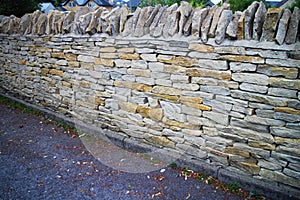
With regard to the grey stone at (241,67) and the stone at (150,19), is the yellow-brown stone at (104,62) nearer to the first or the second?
the stone at (150,19)

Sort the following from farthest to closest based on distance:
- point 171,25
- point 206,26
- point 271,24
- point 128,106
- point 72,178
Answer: point 128,106, point 72,178, point 171,25, point 206,26, point 271,24

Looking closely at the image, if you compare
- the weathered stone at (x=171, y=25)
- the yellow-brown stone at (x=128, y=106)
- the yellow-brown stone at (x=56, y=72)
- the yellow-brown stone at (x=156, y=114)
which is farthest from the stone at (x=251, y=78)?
the yellow-brown stone at (x=56, y=72)

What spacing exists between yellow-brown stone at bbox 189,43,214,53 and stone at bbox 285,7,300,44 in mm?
742

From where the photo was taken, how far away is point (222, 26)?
261 cm

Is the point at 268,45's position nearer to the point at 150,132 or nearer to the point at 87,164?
the point at 150,132

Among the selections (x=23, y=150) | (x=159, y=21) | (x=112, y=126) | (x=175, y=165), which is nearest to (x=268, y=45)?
(x=159, y=21)

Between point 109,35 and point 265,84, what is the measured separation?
227cm

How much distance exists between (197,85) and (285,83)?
37.1 inches

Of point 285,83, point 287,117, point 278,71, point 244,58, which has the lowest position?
point 287,117

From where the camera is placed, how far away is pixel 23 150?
391cm

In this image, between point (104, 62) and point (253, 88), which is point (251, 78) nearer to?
point (253, 88)

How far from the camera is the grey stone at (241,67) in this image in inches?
98.3

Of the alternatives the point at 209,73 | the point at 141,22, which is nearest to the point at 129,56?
the point at 141,22

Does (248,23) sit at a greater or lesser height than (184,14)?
lesser
